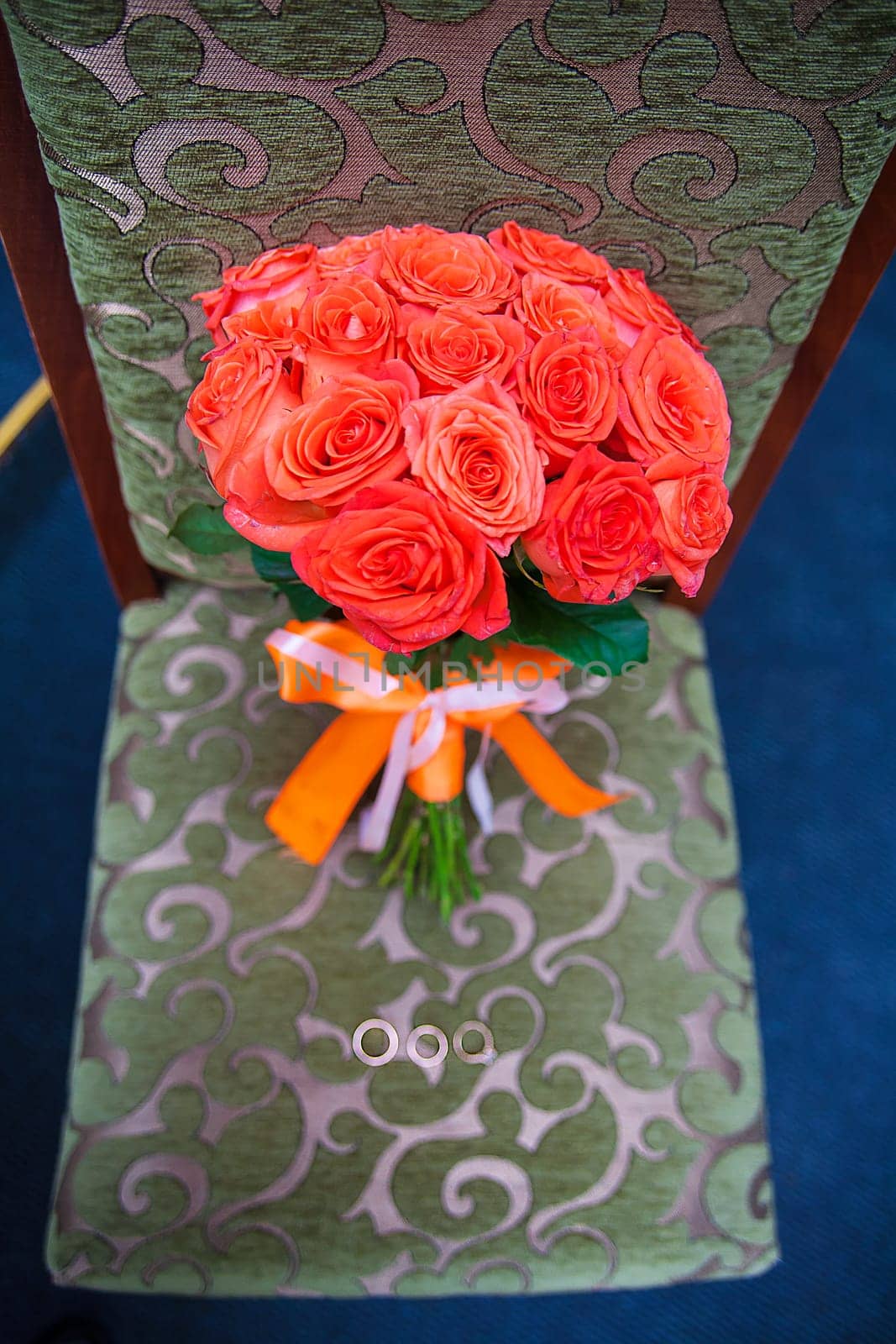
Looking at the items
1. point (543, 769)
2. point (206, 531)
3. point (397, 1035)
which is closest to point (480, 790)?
point (543, 769)

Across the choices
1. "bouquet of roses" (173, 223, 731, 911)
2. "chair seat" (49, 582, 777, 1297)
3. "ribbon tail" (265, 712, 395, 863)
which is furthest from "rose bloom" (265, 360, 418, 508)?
"chair seat" (49, 582, 777, 1297)

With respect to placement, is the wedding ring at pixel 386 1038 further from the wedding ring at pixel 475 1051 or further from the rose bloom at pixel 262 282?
the rose bloom at pixel 262 282

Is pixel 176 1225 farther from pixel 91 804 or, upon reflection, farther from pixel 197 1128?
pixel 91 804

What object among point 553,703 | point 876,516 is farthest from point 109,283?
point 876,516

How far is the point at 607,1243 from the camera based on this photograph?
2.31 ft

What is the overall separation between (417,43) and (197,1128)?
0.73 m

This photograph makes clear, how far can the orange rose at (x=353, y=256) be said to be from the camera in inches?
19.4

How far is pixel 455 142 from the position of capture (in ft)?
1.81

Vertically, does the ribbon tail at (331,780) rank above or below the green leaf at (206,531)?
below

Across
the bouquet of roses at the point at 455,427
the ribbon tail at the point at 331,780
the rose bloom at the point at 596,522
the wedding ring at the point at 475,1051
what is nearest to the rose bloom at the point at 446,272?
the bouquet of roses at the point at 455,427

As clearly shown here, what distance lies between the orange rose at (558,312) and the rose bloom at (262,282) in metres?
0.11

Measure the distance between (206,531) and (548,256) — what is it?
28 cm

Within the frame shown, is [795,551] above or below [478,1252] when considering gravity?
above

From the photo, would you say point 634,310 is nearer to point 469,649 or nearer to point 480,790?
point 469,649
